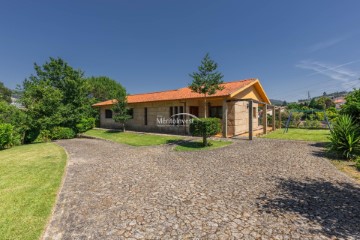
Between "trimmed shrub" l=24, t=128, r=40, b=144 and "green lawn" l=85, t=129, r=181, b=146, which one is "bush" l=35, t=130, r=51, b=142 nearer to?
"trimmed shrub" l=24, t=128, r=40, b=144

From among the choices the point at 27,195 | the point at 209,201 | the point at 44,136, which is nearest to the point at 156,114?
the point at 44,136

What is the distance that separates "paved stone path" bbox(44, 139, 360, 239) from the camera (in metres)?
3.37

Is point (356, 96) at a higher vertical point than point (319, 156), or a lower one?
higher

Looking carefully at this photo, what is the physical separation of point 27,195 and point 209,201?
4784 mm

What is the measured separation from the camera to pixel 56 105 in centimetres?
1722

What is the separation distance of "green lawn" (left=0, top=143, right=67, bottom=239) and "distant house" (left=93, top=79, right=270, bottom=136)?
34.9 feet

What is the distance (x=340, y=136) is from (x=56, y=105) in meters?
21.0

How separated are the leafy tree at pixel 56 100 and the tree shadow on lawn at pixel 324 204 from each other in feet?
59.5

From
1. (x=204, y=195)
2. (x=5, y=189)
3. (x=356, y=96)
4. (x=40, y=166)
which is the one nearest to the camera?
(x=204, y=195)

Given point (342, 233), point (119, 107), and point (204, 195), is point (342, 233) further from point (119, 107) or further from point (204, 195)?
point (119, 107)

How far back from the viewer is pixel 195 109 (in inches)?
693

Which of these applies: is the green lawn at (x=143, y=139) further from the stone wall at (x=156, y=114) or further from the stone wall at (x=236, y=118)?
the stone wall at (x=236, y=118)

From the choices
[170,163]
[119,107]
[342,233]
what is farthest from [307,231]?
[119,107]

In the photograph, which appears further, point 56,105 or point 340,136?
point 56,105
